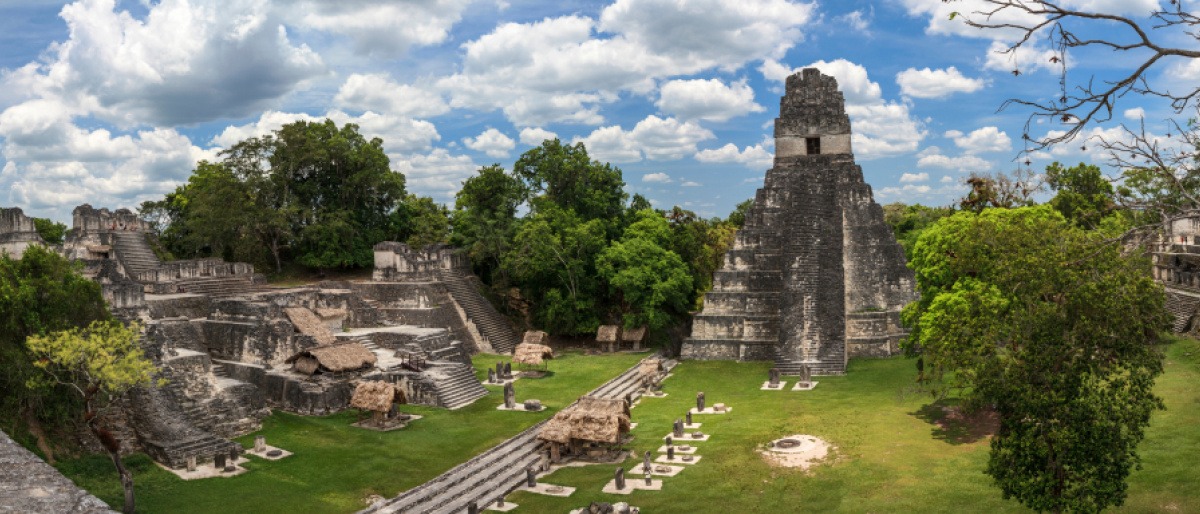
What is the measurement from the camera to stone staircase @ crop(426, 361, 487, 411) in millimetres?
28500

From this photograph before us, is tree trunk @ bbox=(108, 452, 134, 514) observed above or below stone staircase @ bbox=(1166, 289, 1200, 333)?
below

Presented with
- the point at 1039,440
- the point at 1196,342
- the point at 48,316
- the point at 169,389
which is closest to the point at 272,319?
the point at 169,389

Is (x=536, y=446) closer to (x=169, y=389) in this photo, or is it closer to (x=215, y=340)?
(x=169, y=389)

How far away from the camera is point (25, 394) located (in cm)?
1839

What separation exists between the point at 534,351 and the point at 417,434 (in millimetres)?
9475

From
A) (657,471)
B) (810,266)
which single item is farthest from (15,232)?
(810,266)

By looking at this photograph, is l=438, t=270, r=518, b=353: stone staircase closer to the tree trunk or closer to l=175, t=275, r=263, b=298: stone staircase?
l=175, t=275, r=263, b=298: stone staircase

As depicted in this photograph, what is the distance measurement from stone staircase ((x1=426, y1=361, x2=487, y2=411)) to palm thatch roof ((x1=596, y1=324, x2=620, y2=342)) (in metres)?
9.64

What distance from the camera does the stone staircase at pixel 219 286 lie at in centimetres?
3553

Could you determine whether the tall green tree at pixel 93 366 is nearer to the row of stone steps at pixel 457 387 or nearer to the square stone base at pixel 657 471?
the row of stone steps at pixel 457 387

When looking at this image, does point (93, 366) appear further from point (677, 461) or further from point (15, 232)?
point (15, 232)

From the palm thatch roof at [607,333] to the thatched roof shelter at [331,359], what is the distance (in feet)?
45.3

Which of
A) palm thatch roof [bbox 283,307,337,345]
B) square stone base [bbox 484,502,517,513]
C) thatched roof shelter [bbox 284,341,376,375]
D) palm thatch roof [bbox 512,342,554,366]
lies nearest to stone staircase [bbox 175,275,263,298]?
palm thatch roof [bbox 283,307,337,345]

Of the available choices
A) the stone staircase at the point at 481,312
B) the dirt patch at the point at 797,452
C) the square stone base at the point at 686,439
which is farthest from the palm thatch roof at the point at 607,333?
the dirt patch at the point at 797,452
